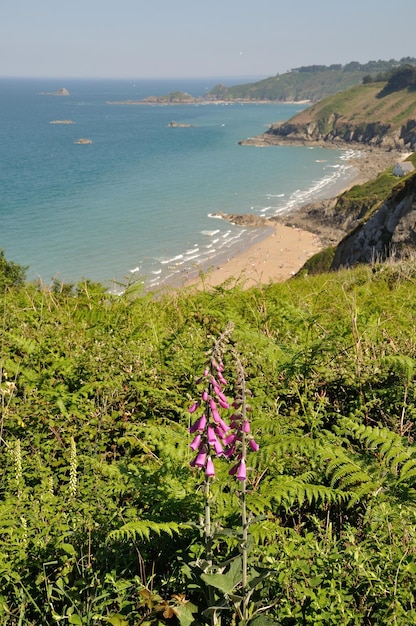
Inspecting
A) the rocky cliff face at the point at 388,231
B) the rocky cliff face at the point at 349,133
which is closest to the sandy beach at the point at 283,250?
the rocky cliff face at the point at 388,231

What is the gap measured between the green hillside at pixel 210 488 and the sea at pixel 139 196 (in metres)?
6.30

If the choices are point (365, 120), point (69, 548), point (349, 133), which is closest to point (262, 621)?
point (69, 548)

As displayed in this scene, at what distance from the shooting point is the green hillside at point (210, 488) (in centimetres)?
280

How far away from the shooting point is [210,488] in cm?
328

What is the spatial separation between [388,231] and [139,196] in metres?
53.3

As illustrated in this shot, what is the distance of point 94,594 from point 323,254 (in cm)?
3901

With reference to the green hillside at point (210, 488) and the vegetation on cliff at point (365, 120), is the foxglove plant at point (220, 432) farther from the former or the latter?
the vegetation on cliff at point (365, 120)

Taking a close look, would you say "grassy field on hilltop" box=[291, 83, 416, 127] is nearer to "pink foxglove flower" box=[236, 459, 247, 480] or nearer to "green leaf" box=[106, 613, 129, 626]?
"pink foxglove flower" box=[236, 459, 247, 480]

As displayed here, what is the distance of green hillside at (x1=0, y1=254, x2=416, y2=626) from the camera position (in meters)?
2.80

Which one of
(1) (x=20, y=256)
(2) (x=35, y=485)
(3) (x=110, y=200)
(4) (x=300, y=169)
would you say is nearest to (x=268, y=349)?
(2) (x=35, y=485)

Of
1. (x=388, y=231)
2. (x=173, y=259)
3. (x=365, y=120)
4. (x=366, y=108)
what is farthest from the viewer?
(x=366, y=108)

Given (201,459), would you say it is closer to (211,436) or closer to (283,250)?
(211,436)

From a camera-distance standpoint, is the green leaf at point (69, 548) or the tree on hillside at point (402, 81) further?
the tree on hillside at point (402, 81)

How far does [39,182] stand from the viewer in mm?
82688
